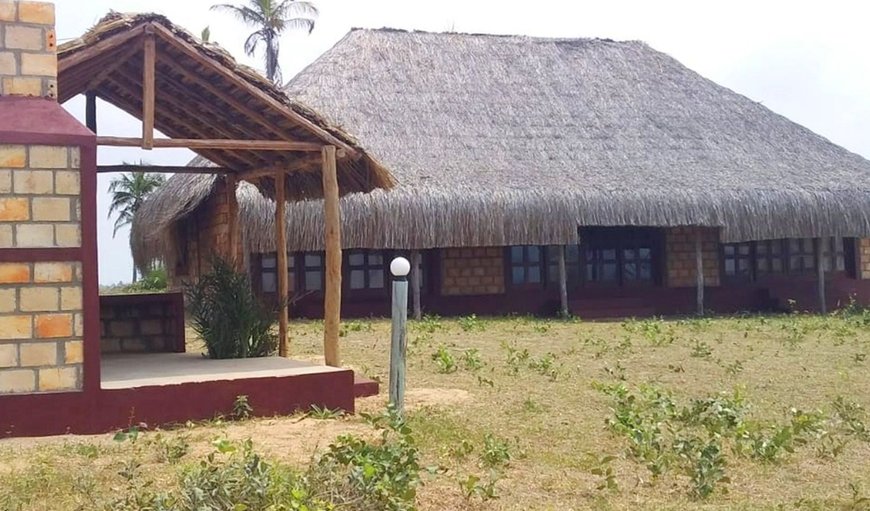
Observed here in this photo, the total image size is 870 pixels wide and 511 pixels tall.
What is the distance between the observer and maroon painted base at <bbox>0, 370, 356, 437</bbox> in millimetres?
6848

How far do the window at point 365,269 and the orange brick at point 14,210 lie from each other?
1194cm

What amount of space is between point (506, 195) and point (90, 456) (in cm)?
1205

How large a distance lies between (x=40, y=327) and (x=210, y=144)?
2.09 m

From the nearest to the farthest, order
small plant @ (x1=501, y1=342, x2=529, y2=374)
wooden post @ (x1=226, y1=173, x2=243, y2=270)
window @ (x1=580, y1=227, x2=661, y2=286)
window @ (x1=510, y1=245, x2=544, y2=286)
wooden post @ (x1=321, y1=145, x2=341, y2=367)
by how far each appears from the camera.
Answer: wooden post @ (x1=321, y1=145, x2=341, y2=367)
small plant @ (x1=501, y1=342, x2=529, y2=374)
wooden post @ (x1=226, y1=173, x2=243, y2=270)
window @ (x1=510, y1=245, x2=544, y2=286)
window @ (x1=580, y1=227, x2=661, y2=286)

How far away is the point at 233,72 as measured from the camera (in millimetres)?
8172

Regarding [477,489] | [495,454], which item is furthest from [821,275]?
[477,489]

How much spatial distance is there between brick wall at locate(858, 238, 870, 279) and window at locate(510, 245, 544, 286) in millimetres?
7521

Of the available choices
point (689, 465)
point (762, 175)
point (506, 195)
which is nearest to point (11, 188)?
point (689, 465)

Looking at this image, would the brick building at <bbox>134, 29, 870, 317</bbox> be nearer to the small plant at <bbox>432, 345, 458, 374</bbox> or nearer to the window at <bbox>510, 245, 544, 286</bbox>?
the window at <bbox>510, 245, 544, 286</bbox>

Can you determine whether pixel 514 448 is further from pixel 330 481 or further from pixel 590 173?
pixel 590 173

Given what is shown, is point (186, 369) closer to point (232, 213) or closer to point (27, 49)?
→ point (232, 213)

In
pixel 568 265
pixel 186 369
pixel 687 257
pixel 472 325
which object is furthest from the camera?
pixel 687 257

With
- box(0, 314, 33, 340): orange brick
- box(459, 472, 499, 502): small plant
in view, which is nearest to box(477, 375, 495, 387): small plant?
box(459, 472, 499, 502): small plant

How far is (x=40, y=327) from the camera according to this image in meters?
6.90
